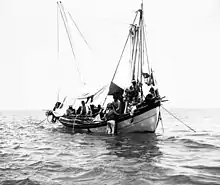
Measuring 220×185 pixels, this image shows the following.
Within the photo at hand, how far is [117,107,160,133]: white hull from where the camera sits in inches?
728

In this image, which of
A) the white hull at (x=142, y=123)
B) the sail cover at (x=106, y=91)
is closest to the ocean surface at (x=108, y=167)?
the white hull at (x=142, y=123)

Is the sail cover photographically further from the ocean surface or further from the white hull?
the ocean surface

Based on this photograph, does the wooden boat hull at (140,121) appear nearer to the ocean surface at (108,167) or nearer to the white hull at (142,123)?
the white hull at (142,123)

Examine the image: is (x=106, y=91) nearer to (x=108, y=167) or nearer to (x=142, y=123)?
(x=142, y=123)

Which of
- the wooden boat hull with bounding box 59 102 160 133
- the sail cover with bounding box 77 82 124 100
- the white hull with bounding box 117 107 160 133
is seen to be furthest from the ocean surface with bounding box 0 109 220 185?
the sail cover with bounding box 77 82 124 100

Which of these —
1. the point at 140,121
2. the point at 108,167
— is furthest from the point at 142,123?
the point at 108,167

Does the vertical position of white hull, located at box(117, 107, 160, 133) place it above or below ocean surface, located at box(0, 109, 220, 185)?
above

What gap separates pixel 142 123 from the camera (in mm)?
18781

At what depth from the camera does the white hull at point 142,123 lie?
18484 millimetres

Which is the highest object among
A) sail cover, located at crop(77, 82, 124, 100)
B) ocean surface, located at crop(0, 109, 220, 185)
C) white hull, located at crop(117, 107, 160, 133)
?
sail cover, located at crop(77, 82, 124, 100)

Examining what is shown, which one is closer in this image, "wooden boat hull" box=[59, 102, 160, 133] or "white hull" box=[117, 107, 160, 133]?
"wooden boat hull" box=[59, 102, 160, 133]

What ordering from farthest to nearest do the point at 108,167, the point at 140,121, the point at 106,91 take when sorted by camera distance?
the point at 106,91 < the point at 140,121 < the point at 108,167

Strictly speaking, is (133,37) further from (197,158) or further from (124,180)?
(124,180)

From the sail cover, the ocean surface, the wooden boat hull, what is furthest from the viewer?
the sail cover
